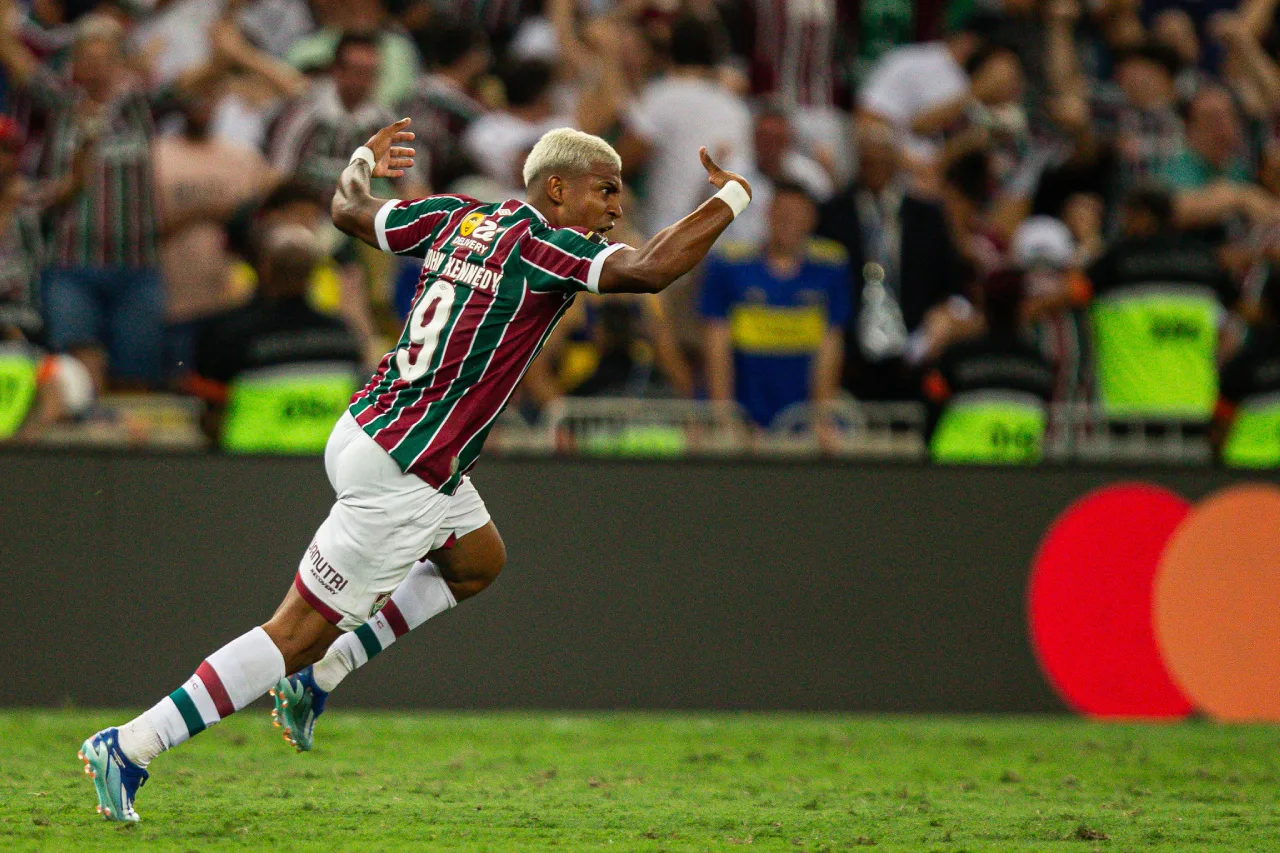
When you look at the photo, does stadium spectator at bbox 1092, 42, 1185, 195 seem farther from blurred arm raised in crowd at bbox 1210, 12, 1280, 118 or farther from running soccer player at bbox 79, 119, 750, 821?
running soccer player at bbox 79, 119, 750, 821

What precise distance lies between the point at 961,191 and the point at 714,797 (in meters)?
6.74

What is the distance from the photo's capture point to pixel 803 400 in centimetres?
1045

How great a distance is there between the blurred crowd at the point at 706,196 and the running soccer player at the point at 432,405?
343cm

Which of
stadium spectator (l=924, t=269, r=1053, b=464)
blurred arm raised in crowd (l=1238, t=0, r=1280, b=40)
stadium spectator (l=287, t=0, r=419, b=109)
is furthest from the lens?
blurred arm raised in crowd (l=1238, t=0, r=1280, b=40)

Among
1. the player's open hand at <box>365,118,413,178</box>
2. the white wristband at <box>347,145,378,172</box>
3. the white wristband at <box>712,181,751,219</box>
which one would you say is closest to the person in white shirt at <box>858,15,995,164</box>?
the player's open hand at <box>365,118,413,178</box>

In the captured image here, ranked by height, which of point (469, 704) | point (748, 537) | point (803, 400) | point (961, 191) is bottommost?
point (469, 704)

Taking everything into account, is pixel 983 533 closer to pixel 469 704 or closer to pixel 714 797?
pixel 469 704

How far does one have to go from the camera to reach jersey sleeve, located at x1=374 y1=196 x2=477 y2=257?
20.5 ft

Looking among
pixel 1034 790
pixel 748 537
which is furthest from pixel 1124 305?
pixel 1034 790

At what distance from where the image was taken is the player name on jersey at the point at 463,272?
19.5 feet

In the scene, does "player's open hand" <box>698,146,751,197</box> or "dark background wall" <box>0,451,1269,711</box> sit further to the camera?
"dark background wall" <box>0,451,1269,711</box>

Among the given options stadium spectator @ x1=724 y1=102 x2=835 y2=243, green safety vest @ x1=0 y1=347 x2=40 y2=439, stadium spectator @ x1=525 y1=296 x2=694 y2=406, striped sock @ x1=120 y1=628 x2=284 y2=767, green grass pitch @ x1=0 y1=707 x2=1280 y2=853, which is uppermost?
stadium spectator @ x1=724 y1=102 x2=835 y2=243

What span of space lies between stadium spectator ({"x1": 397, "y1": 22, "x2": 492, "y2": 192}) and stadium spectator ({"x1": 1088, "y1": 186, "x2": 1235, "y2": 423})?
13.3 ft

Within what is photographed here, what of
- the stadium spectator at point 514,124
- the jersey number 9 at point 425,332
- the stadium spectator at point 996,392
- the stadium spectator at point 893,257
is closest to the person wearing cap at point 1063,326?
the stadium spectator at point 996,392
